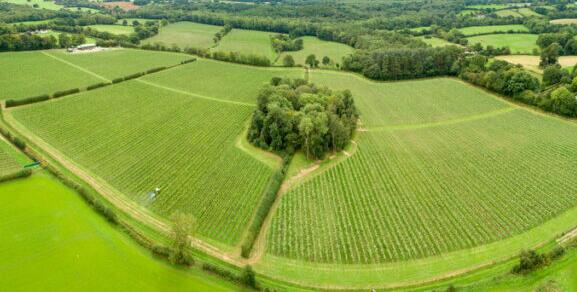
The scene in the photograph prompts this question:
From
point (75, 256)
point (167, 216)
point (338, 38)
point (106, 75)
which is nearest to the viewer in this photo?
point (75, 256)

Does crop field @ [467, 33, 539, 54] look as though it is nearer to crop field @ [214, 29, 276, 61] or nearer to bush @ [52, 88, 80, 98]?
crop field @ [214, 29, 276, 61]

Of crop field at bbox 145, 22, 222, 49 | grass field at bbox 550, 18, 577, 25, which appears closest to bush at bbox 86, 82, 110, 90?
crop field at bbox 145, 22, 222, 49

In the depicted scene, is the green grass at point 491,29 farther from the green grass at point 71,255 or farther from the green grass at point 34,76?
the green grass at point 71,255

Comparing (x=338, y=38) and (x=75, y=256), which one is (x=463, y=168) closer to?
(x=75, y=256)

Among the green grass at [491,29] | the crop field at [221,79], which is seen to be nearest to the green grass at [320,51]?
the crop field at [221,79]

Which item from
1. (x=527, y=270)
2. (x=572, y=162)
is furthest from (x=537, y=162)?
(x=527, y=270)

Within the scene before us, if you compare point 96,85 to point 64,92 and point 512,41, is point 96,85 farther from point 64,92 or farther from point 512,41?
point 512,41
